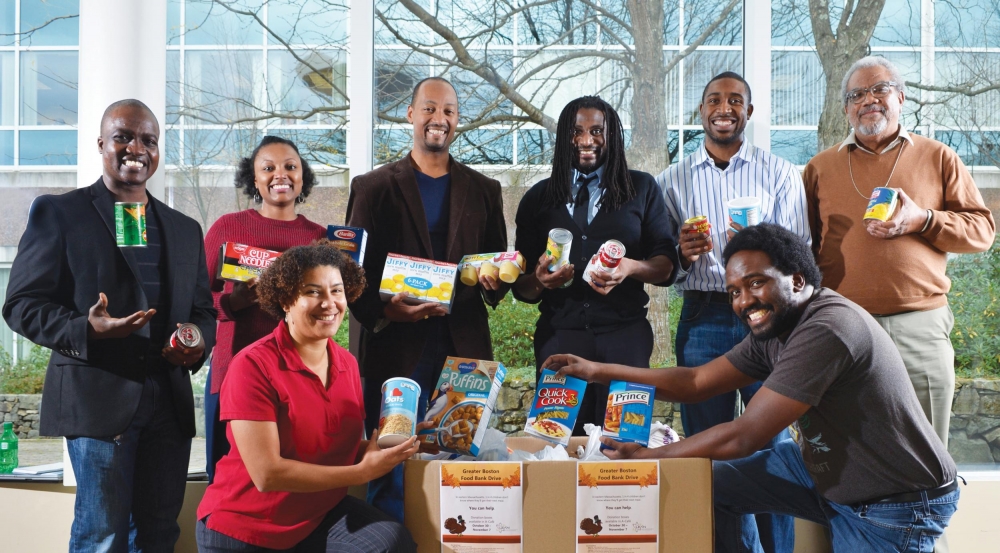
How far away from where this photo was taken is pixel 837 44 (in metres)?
3.61

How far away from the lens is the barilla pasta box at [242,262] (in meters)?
2.40

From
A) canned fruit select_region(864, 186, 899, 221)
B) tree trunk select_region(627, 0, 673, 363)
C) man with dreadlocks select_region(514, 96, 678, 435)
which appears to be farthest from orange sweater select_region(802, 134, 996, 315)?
tree trunk select_region(627, 0, 673, 363)

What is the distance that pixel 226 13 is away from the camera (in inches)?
137

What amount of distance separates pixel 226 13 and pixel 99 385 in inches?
79.7

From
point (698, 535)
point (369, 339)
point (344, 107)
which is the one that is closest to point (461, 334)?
point (369, 339)

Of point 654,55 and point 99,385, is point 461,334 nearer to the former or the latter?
point 99,385

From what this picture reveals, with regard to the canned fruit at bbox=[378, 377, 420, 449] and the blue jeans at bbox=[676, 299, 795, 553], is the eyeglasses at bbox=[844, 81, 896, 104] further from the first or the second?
the canned fruit at bbox=[378, 377, 420, 449]

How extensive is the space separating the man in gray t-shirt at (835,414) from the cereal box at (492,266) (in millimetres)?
644

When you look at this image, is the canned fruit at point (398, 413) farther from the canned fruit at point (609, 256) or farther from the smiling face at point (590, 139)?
the smiling face at point (590, 139)

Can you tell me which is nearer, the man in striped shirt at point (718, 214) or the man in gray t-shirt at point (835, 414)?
the man in gray t-shirt at point (835, 414)

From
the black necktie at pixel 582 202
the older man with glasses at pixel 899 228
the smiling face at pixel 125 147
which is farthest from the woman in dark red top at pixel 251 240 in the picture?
the older man with glasses at pixel 899 228

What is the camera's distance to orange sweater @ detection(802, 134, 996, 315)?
265 centimetres

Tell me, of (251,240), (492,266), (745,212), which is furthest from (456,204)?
(745,212)

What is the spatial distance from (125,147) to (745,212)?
1970 mm
